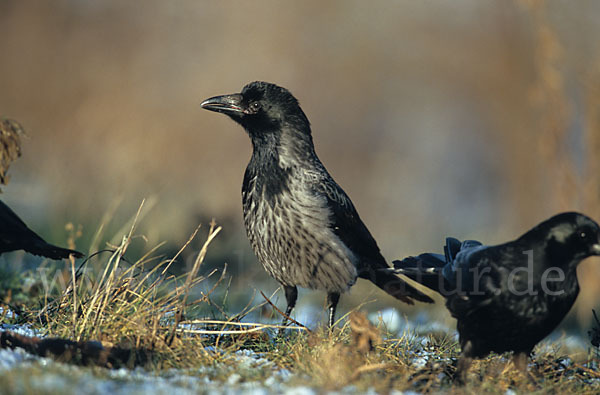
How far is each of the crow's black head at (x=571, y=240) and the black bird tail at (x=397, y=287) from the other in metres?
1.69

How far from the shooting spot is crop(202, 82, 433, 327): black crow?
4.57 metres

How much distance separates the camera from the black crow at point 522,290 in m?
3.32

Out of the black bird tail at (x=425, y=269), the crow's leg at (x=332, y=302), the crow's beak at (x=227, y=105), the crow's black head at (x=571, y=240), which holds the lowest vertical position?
the crow's leg at (x=332, y=302)

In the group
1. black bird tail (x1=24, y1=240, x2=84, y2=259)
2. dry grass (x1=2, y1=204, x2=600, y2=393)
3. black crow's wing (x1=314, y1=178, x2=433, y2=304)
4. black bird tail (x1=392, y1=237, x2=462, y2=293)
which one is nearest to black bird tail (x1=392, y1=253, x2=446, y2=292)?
black bird tail (x1=392, y1=237, x2=462, y2=293)

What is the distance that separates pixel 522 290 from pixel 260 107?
7.97ft

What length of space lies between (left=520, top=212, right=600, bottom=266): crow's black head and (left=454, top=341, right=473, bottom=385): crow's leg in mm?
623

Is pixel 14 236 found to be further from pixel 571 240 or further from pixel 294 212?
pixel 571 240

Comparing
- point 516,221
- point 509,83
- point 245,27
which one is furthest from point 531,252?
point 245,27

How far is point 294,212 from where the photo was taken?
4.57 m

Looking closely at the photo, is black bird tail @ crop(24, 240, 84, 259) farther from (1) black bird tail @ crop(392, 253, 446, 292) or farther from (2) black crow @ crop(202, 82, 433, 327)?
(1) black bird tail @ crop(392, 253, 446, 292)

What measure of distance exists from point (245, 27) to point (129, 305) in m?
12.4

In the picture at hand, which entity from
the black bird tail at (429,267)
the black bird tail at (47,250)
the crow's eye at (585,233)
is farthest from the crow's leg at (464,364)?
the black bird tail at (47,250)

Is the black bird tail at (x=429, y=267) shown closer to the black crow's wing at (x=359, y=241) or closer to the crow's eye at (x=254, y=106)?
the black crow's wing at (x=359, y=241)

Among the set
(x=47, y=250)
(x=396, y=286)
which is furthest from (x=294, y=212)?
(x=47, y=250)
